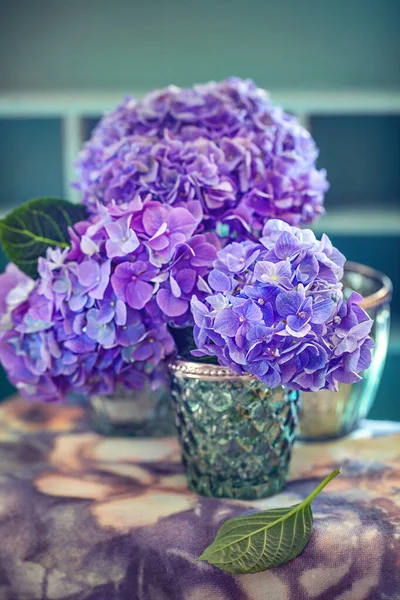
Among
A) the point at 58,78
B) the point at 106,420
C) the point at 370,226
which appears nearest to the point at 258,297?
the point at 106,420

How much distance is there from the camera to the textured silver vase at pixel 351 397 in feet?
2.89

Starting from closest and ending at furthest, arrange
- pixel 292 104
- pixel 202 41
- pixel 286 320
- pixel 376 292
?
pixel 286 320 → pixel 376 292 → pixel 292 104 → pixel 202 41

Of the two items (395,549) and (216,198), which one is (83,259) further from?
(395,549)

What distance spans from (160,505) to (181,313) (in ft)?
0.66

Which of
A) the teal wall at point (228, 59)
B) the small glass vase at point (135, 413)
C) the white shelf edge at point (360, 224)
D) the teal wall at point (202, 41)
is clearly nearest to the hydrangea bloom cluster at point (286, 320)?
the small glass vase at point (135, 413)

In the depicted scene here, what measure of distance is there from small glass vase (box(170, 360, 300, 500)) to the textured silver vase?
0.11m

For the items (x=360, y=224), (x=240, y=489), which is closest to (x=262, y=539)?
(x=240, y=489)

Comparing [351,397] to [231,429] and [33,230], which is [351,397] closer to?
[231,429]

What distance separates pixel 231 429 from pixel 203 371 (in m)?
0.06

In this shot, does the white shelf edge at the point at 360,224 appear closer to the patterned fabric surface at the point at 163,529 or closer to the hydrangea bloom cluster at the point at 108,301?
the patterned fabric surface at the point at 163,529

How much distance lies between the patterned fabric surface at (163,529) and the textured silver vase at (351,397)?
0.02 metres

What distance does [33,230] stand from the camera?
0.82 meters

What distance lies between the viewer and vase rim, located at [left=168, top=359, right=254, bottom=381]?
72 centimetres

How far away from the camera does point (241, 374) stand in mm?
662
